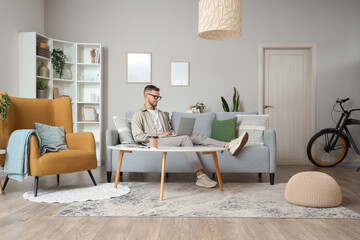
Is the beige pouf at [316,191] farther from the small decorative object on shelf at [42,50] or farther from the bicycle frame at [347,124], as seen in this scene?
the small decorative object on shelf at [42,50]

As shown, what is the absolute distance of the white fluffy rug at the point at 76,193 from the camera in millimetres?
2766

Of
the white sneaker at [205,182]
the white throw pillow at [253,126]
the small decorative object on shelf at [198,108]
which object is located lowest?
the white sneaker at [205,182]

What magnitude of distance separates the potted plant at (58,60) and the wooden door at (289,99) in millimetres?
3246

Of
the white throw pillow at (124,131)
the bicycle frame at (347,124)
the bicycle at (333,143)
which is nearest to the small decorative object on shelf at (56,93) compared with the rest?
the white throw pillow at (124,131)

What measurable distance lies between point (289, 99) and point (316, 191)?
3249 mm

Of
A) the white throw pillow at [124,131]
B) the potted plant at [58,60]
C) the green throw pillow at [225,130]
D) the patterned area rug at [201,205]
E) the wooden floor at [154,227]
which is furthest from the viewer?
the potted plant at [58,60]

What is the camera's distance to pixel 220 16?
9.27ft

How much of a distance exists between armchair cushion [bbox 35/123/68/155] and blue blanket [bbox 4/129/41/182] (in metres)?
0.28

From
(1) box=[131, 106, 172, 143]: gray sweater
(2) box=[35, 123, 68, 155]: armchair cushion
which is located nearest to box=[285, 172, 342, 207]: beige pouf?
(1) box=[131, 106, 172, 143]: gray sweater

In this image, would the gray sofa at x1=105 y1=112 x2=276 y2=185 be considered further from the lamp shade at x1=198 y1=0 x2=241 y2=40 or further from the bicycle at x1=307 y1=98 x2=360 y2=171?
the bicycle at x1=307 y1=98 x2=360 y2=171

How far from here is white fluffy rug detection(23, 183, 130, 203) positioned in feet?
9.07

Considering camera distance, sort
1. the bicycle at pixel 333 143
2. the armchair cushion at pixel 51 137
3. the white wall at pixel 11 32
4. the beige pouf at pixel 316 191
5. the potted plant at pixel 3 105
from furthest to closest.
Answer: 1. the bicycle at pixel 333 143
2. the white wall at pixel 11 32
3. the armchair cushion at pixel 51 137
4. the potted plant at pixel 3 105
5. the beige pouf at pixel 316 191

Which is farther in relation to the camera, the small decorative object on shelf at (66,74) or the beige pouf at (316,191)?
the small decorative object on shelf at (66,74)

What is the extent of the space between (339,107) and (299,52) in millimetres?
1114
